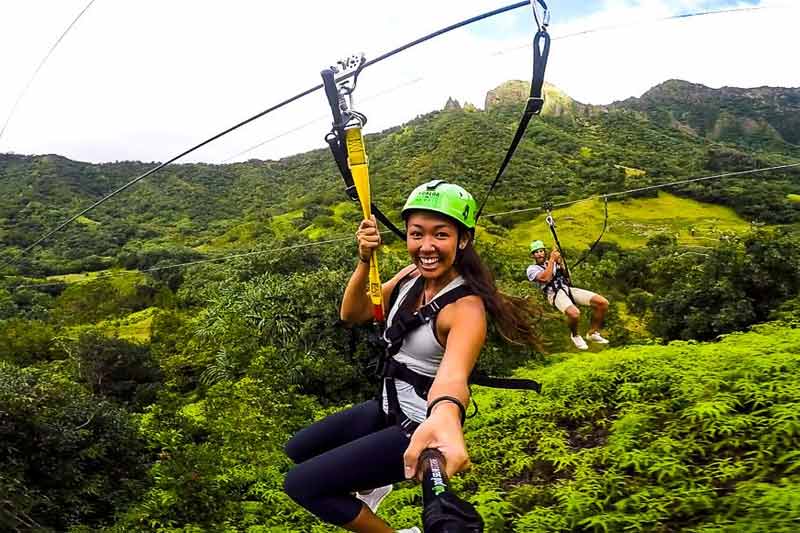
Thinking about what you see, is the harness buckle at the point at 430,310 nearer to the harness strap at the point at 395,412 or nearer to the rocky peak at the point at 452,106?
the harness strap at the point at 395,412

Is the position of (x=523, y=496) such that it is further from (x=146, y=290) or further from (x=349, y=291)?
(x=146, y=290)

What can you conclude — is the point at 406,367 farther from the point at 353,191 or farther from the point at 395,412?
the point at 353,191

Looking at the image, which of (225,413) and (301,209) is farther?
(301,209)

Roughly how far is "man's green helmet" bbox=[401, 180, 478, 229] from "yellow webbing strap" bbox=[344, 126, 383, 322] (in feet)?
0.66

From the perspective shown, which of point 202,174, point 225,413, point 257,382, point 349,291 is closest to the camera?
point 349,291

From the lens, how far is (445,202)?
5.98ft

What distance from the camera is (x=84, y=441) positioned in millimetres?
8289

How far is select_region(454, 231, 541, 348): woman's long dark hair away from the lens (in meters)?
1.83

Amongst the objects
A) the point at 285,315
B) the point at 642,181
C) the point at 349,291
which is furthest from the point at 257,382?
the point at 642,181

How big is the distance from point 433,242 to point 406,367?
1.46ft

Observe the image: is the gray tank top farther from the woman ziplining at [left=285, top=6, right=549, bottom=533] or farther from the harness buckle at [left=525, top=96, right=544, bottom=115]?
the harness buckle at [left=525, top=96, right=544, bottom=115]

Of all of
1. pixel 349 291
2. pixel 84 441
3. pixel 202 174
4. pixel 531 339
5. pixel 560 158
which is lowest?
pixel 84 441

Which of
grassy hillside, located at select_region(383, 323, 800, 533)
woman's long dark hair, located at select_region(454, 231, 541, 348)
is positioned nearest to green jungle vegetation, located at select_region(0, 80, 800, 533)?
grassy hillside, located at select_region(383, 323, 800, 533)

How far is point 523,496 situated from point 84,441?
295 inches
